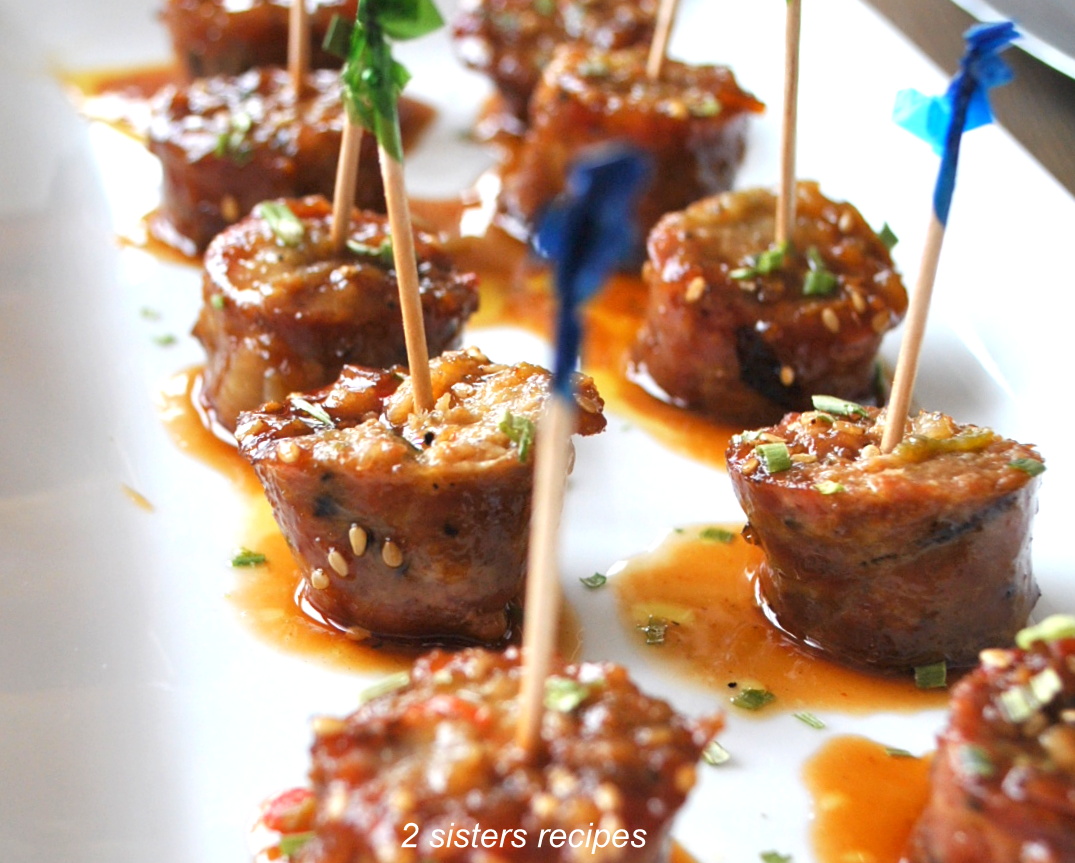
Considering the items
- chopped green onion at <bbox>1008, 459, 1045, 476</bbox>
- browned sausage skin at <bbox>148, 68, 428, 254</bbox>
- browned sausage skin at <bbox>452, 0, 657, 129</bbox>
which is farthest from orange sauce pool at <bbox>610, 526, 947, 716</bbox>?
browned sausage skin at <bbox>452, 0, 657, 129</bbox>

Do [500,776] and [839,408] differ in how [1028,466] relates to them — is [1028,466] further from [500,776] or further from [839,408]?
[500,776]

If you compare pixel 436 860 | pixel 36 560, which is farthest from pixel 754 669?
pixel 36 560

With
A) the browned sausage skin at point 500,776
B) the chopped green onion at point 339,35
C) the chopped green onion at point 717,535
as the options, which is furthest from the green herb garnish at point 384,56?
the chopped green onion at point 717,535

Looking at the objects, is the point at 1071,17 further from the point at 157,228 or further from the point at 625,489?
the point at 157,228

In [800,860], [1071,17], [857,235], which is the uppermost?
[1071,17]

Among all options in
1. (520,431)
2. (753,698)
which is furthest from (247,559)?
(753,698)

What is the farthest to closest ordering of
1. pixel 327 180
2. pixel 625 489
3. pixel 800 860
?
pixel 327 180, pixel 625 489, pixel 800 860

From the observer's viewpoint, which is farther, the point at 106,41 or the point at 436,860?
the point at 106,41
